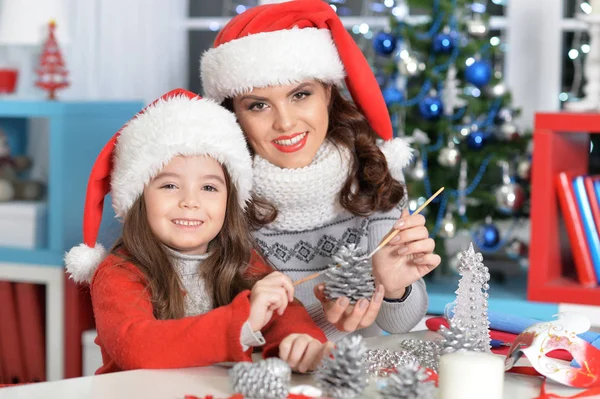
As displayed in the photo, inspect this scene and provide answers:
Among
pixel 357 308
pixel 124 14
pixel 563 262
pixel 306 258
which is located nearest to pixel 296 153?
pixel 306 258

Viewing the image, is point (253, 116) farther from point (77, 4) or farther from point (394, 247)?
point (77, 4)

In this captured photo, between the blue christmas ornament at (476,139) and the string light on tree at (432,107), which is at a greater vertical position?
the string light on tree at (432,107)

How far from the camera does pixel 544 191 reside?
251cm

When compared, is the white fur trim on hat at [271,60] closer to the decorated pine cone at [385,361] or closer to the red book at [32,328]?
the decorated pine cone at [385,361]

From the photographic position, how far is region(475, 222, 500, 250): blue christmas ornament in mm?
2717

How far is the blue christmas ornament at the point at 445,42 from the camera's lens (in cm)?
269

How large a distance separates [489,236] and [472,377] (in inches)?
64.2

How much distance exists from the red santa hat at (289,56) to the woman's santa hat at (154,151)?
143 mm

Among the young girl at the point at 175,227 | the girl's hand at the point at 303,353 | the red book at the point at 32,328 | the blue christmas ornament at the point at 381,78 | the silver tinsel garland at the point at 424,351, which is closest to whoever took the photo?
the girl's hand at the point at 303,353

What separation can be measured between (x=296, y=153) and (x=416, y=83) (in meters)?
1.07

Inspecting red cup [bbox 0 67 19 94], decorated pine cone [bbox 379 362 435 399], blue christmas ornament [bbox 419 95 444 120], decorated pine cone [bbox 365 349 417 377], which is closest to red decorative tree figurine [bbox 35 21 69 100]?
red cup [bbox 0 67 19 94]

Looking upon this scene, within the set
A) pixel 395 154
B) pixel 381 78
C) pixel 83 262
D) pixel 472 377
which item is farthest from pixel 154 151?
pixel 381 78

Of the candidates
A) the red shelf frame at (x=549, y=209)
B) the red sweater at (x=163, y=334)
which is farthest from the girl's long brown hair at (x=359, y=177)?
the red shelf frame at (x=549, y=209)

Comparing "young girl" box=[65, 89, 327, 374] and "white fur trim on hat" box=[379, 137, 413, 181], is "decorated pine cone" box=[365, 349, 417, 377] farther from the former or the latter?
"white fur trim on hat" box=[379, 137, 413, 181]
